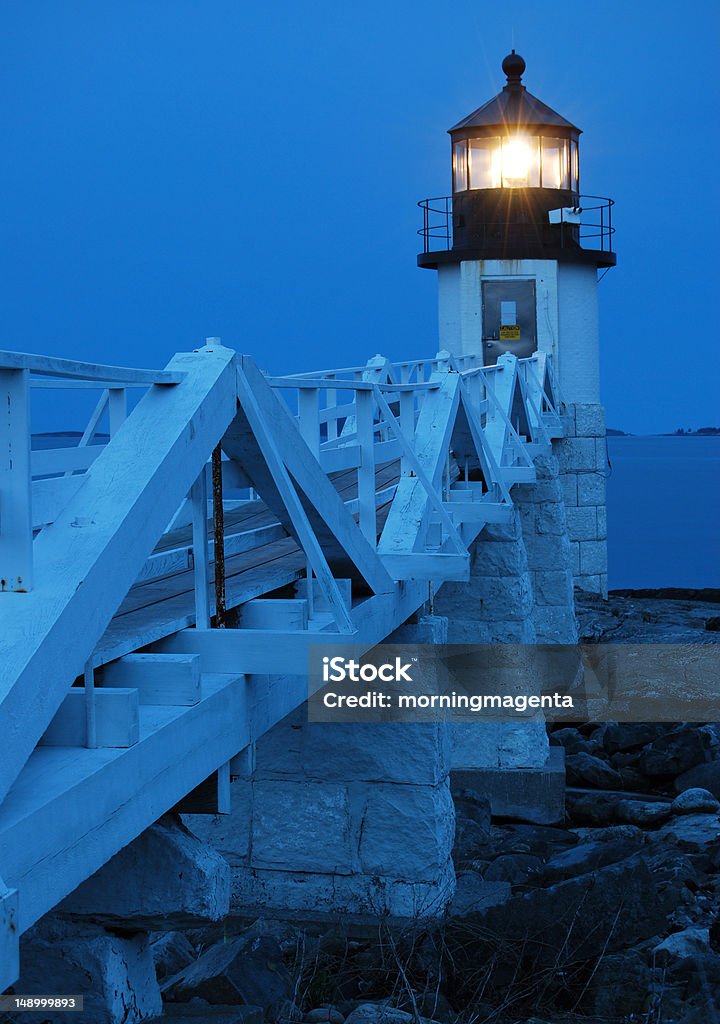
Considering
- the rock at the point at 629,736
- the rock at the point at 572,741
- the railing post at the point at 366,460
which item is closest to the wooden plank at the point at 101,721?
the railing post at the point at 366,460

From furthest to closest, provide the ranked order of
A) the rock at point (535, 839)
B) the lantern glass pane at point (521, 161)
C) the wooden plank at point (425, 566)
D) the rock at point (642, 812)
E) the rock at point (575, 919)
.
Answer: the lantern glass pane at point (521, 161), the rock at point (642, 812), the rock at point (535, 839), the wooden plank at point (425, 566), the rock at point (575, 919)

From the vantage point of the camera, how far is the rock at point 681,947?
6.33 metres

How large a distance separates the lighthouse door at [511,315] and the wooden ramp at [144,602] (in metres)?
18.0

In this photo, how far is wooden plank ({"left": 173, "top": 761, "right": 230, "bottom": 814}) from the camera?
13.3 ft

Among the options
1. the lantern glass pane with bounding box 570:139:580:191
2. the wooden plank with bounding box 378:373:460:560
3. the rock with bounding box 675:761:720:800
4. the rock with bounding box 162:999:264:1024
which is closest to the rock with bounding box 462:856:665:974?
the rock with bounding box 162:999:264:1024

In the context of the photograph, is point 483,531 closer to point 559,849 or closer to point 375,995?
point 559,849

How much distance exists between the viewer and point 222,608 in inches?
170

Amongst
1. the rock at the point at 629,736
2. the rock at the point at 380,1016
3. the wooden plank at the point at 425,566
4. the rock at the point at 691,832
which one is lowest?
the rock at the point at 691,832

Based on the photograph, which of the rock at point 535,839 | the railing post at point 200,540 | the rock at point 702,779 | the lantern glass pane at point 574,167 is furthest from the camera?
the lantern glass pane at point 574,167

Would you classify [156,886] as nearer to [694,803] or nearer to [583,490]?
[694,803]

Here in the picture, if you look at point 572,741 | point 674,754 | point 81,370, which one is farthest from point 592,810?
point 81,370

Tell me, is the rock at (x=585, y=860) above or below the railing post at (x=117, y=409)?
below

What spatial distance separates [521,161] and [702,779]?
628 inches

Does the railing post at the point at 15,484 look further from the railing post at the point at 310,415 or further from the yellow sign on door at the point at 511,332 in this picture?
the yellow sign on door at the point at 511,332
